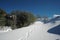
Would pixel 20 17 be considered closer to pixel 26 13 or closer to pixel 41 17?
pixel 26 13

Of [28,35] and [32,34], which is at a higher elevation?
[28,35]

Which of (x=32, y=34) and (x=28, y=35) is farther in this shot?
(x=32, y=34)

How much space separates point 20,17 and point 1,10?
28.2 ft

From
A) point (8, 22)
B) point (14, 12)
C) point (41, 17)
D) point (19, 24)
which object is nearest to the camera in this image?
point (8, 22)

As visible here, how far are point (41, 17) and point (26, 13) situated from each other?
137 ft

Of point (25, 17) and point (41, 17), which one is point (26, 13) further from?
point (41, 17)

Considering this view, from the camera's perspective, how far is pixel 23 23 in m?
31.2

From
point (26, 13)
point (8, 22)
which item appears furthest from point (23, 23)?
point (8, 22)

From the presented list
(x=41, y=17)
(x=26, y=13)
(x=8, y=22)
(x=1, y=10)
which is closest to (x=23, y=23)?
(x=26, y=13)

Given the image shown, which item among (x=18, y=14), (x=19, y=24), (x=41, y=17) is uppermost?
(x=18, y=14)

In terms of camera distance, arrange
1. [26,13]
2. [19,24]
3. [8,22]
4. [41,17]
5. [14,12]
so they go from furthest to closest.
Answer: [41,17], [14,12], [26,13], [19,24], [8,22]

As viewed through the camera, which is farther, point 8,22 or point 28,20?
point 28,20

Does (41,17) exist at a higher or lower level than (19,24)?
lower

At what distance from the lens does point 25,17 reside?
1254 inches
